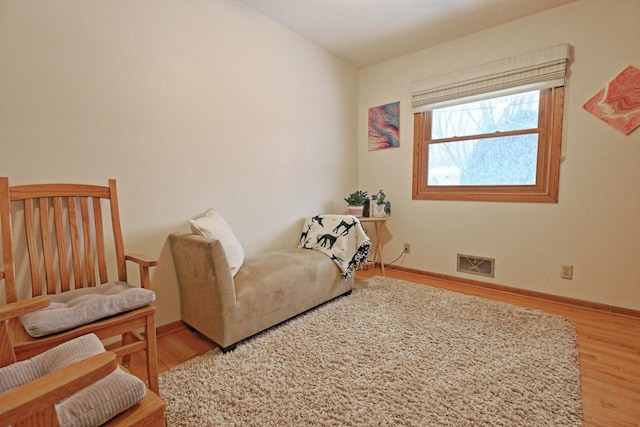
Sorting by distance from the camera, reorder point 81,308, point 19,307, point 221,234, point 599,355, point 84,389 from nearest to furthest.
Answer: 1. point 84,389
2. point 19,307
3. point 81,308
4. point 599,355
5. point 221,234

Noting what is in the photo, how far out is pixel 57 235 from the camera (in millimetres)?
1438

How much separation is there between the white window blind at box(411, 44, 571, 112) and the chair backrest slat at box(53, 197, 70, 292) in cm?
310

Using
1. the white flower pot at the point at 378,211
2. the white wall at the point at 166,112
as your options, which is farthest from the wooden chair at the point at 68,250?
the white flower pot at the point at 378,211

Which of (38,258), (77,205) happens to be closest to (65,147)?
(77,205)

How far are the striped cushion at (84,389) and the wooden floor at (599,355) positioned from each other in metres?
0.82

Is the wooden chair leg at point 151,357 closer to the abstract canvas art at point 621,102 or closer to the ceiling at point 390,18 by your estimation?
the ceiling at point 390,18

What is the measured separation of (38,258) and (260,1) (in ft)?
7.51

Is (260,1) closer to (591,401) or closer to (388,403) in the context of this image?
(388,403)

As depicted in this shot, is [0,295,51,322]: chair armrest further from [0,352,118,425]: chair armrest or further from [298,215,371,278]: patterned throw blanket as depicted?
[298,215,371,278]: patterned throw blanket

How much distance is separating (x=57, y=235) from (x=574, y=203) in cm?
350

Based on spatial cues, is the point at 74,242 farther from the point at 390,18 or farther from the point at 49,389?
the point at 390,18

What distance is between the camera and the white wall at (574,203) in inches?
85.2

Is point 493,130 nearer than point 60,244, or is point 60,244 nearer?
point 60,244

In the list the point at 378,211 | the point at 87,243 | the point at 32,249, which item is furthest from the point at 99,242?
the point at 378,211
